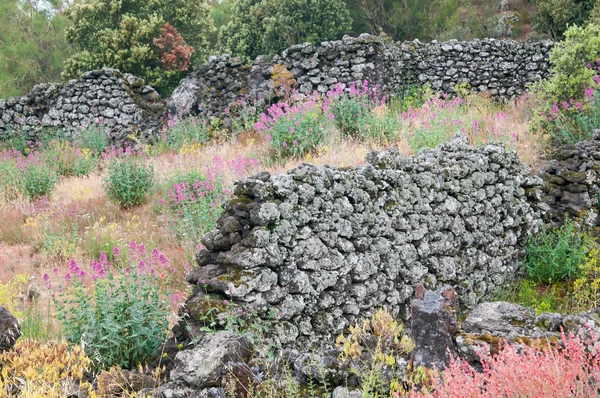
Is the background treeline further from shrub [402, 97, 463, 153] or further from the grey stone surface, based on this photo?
the grey stone surface

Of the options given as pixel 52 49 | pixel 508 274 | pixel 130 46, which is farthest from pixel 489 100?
pixel 52 49

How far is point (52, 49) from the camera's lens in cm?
2606

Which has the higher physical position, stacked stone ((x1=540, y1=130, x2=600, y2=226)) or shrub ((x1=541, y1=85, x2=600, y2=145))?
shrub ((x1=541, y1=85, x2=600, y2=145))

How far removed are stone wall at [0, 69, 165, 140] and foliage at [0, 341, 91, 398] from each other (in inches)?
448

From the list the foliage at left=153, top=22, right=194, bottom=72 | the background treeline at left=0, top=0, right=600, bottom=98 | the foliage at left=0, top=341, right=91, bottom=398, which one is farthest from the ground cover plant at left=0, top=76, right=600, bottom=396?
the background treeline at left=0, top=0, right=600, bottom=98

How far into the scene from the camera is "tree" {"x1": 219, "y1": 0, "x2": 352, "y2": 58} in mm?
23281

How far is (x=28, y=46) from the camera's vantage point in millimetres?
24969

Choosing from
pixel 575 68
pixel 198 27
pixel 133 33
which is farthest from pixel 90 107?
pixel 575 68

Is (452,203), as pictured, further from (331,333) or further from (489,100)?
(489,100)

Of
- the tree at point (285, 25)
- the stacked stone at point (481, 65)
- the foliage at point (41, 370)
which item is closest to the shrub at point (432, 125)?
the stacked stone at point (481, 65)

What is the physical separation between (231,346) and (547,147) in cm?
715

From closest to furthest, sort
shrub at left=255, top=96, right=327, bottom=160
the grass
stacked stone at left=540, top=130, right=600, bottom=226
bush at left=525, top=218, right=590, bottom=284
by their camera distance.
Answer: bush at left=525, top=218, right=590, bottom=284, the grass, stacked stone at left=540, top=130, right=600, bottom=226, shrub at left=255, top=96, right=327, bottom=160

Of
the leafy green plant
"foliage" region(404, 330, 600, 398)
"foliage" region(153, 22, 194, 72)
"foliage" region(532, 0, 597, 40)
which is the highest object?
"foliage" region(153, 22, 194, 72)

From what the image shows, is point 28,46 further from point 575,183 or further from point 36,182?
point 575,183
